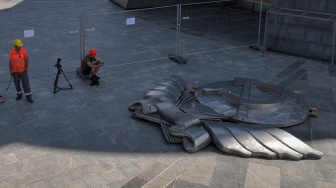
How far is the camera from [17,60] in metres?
10.0

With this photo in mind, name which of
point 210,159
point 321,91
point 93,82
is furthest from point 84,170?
point 321,91

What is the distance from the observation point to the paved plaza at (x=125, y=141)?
23.8ft

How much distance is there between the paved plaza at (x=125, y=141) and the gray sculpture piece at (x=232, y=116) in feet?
0.62

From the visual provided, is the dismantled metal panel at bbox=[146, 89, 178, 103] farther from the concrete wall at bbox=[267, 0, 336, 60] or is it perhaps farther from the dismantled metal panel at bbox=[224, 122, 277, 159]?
the concrete wall at bbox=[267, 0, 336, 60]

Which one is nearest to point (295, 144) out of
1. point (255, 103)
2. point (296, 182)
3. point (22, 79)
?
point (296, 182)

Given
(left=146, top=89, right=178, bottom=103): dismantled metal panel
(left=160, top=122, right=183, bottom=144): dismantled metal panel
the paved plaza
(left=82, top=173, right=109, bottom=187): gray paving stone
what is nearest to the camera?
(left=82, top=173, right=109, bottom=187): gray paving stone

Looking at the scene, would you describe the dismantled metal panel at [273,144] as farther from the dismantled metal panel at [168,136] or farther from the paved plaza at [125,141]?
the dismantled metal panel at [168,136]

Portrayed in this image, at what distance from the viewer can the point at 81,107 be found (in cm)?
1030

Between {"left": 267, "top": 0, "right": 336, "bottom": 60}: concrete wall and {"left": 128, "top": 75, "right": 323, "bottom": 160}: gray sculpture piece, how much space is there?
4756 millimetres

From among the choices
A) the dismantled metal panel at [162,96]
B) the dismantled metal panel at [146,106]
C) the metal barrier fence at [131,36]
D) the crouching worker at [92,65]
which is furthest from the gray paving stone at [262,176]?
the metal barrier fence at [131,36]

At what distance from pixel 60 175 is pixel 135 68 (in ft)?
21.5

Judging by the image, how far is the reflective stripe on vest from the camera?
10.0 m

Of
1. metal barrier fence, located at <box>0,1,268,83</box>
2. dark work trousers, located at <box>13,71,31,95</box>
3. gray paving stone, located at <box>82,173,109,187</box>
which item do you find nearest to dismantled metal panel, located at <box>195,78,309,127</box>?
gray paving stone, located at <box>82,173,109,187</box>

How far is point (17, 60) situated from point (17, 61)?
0.09 ft
